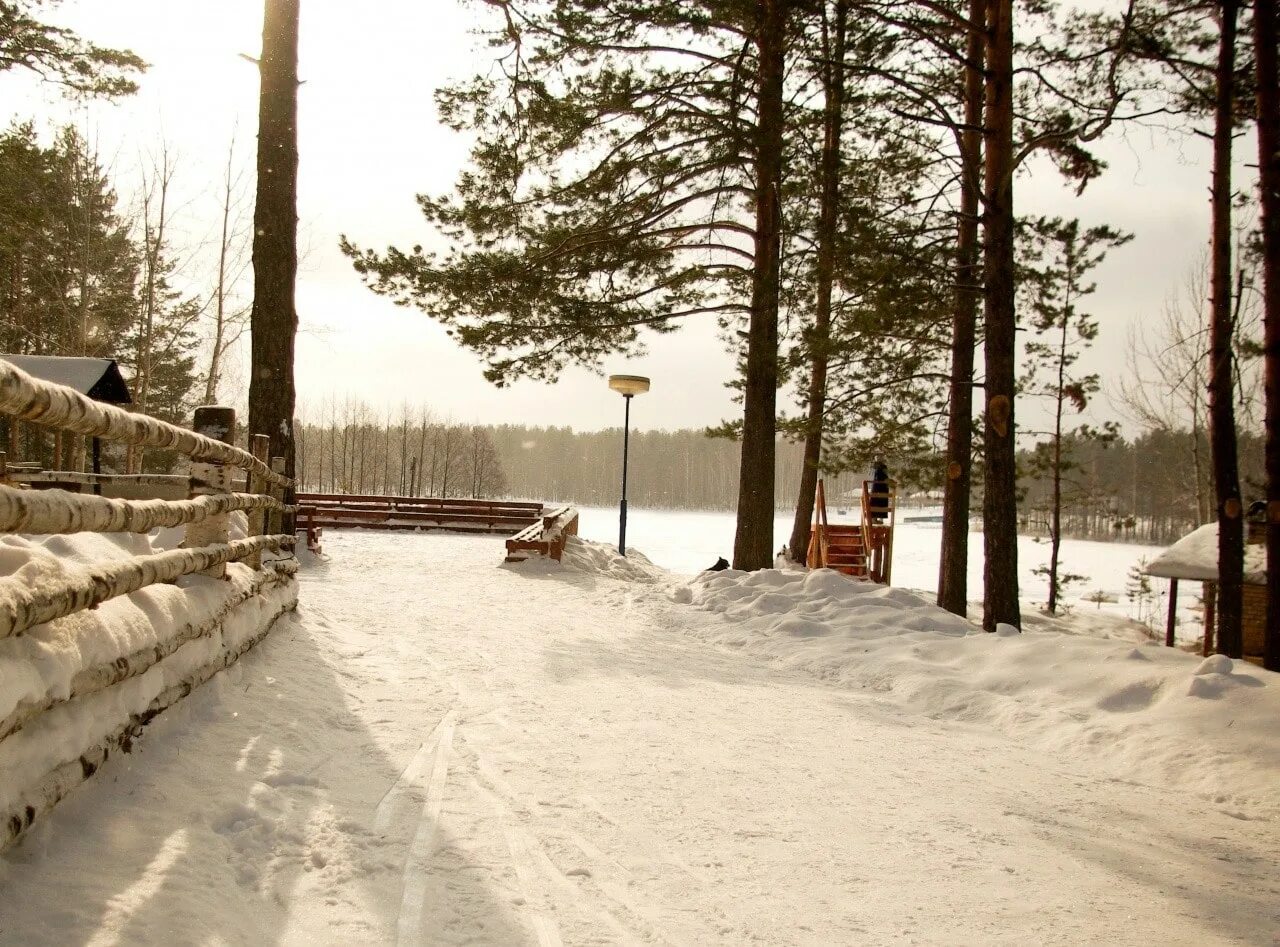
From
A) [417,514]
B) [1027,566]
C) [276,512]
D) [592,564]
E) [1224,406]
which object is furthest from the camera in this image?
[1027,566]

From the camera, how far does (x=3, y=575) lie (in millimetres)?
2320

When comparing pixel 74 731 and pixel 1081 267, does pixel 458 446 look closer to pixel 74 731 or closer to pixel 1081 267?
pixel 1081 267

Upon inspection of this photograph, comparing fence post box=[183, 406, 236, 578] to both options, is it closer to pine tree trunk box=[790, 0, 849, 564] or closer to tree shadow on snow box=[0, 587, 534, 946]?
tree shadow on snow box=[0, 587, 534, 946]

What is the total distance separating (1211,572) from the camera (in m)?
16.8

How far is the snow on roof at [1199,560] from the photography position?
1669 cm

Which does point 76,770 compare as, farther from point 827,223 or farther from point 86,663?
point 827,223

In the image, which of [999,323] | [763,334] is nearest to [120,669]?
[999,323]

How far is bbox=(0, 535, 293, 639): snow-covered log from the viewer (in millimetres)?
2121

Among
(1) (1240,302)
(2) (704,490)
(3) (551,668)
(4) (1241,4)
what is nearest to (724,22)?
(4) (1241,4)

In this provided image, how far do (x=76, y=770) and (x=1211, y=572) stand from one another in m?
20.0

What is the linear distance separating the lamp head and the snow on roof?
12.0 meters

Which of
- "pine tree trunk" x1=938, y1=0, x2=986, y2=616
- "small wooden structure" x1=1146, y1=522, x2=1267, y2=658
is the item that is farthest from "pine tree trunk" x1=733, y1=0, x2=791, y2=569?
"small wooden structure" x1=1146, y1=522, x2=1267, y2=658

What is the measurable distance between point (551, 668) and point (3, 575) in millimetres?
3966

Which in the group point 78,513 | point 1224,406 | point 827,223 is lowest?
point 78,513
